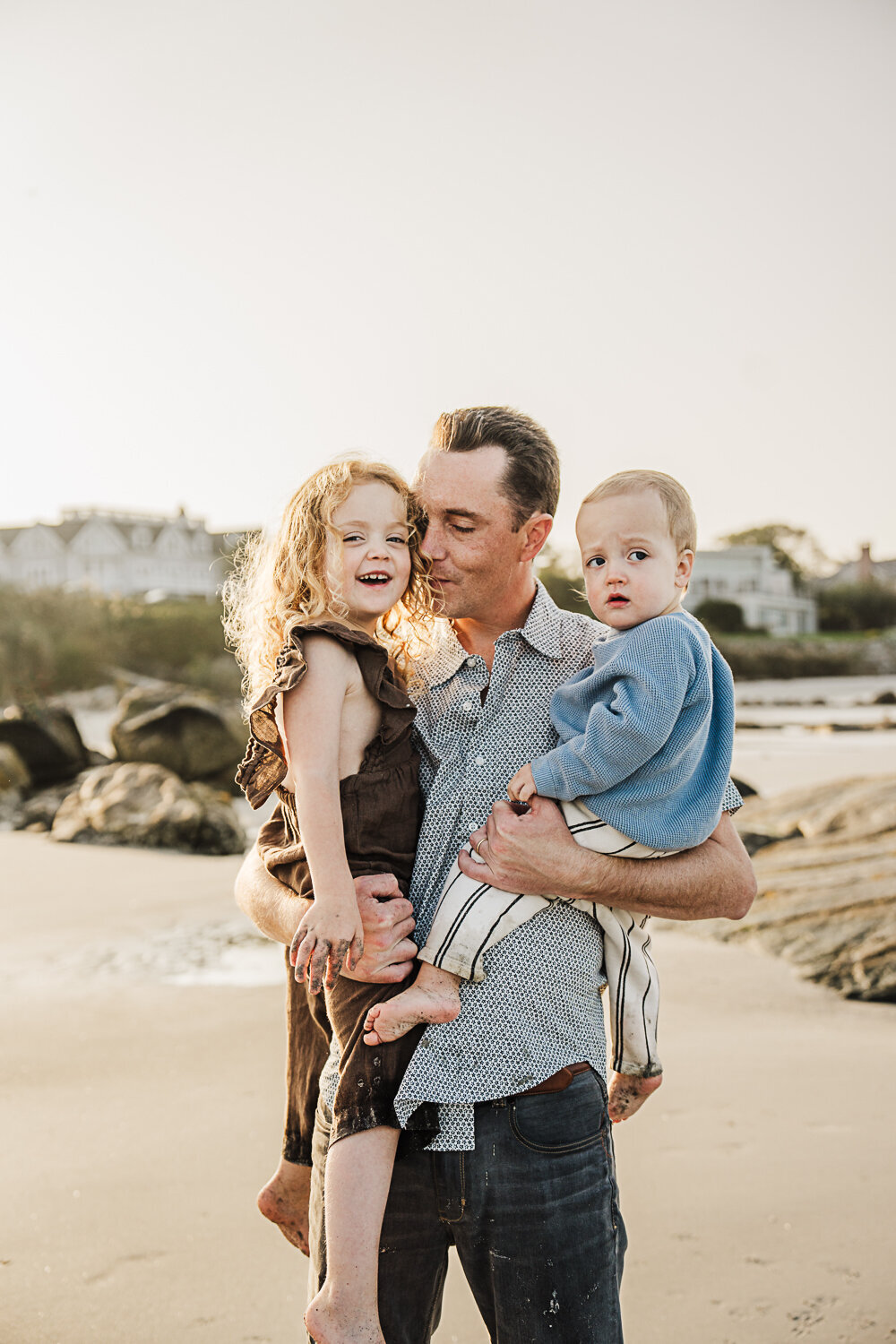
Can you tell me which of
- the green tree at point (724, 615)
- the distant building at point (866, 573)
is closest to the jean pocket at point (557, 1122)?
the green tree at point (724, 615)

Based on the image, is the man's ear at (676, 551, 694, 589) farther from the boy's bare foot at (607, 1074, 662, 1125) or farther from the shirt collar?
the boy's bare foot at (607, 1074, 662, 1125)

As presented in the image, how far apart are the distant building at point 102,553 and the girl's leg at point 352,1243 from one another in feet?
171

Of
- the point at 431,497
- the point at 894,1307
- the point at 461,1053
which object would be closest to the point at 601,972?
the point at 461,1053

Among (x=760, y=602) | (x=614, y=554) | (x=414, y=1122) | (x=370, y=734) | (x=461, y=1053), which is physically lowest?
(x=760, y=602)

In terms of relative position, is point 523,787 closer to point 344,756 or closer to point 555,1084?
point 344,756

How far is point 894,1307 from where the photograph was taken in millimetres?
3365

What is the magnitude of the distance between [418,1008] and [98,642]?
2805 centimetres

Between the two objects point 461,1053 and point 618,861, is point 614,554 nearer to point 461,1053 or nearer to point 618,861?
point 618,861

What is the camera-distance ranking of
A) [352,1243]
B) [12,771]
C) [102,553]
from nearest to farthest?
[352,1243] < [12,771] < [102,553]

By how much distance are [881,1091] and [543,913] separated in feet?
11.3

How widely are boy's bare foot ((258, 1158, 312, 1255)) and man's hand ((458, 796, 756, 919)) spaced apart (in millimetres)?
872

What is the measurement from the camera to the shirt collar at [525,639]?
2355mm

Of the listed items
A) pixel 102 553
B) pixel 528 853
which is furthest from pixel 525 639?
pixel 102 553

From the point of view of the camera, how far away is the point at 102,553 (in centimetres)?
5384
